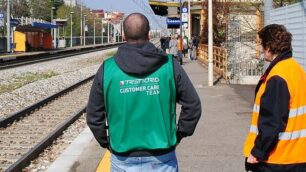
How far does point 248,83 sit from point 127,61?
603 inches

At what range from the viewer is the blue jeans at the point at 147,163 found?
3404 mm

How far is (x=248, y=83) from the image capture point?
18.4 m

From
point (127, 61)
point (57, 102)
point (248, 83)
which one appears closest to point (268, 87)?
point (127, 61)

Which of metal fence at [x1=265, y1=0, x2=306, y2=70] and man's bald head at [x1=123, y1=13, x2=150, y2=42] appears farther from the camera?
metal fence at [x1=265, y1=0, x2=306, y2=70]

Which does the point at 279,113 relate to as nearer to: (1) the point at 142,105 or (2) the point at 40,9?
(1) the point at 142,105

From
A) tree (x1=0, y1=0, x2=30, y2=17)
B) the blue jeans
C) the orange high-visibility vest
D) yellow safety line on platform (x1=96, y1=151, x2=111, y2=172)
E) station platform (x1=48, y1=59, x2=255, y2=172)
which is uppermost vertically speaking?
tree (x1=0, y1=0, x2=30, y2=17)

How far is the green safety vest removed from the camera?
338 cm

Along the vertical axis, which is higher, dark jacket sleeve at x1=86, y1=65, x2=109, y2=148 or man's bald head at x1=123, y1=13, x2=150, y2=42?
man's bald head at x1=123, y1=13, x2=150, y2=42

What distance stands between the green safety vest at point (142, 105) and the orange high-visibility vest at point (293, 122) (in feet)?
2.39

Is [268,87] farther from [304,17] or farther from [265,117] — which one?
[304,17]

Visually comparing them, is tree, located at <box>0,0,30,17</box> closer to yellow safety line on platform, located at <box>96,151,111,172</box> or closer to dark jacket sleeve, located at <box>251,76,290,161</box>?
yellow safety line on platform, located at <box>96,151,111,172</box>

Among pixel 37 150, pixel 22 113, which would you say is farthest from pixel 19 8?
pixel 37 150

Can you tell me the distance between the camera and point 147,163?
340 centimetres

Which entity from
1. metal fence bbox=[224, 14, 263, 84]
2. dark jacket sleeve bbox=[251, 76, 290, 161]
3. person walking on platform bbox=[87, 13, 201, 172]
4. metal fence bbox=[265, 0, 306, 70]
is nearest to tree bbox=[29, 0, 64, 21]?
metal fence bbox=[224, 14, 263, 84]
